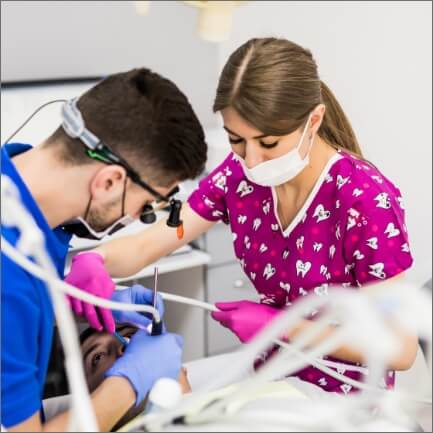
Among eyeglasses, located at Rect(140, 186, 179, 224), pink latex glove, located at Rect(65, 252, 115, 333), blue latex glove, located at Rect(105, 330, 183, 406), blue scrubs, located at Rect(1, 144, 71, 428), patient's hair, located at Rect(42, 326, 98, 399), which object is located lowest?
patient's hair, located at Rect(42, 326, 98, 399)

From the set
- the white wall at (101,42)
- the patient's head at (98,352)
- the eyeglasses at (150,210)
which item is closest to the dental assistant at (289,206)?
the patient's head at (98,352)

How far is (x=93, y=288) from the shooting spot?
3.98 feet

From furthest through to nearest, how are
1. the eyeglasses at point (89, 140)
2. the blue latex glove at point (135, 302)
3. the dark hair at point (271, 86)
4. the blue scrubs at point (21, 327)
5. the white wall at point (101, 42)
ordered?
the white wall at point (101, 42)
the blue latex glove at point (135, 302)
the dark hair at point (271, 86)
the eyeglasses at point (89, 140)
the blue scrubs at point (21, 327)

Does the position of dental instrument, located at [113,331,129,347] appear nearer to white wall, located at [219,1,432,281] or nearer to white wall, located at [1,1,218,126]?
white wall, located at [1,1,218,126]

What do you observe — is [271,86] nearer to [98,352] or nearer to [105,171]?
[105,171]

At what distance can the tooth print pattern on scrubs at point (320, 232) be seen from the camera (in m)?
1.24

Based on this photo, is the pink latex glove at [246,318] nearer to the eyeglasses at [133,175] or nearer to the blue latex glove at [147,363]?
the blue latex glove at [147,363]

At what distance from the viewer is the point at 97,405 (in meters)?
0.97

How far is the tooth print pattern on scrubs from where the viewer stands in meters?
1.24

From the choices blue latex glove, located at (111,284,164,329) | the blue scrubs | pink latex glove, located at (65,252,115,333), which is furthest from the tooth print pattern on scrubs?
the blue scrubs

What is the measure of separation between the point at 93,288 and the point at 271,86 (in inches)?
20.0

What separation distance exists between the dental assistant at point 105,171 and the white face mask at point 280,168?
0.88 ft

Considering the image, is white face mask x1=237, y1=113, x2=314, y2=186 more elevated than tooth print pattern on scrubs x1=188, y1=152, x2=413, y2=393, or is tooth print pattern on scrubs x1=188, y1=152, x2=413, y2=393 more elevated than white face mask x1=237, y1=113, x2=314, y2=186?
white face mask x1=237, y1=113, x2=314, y2=186

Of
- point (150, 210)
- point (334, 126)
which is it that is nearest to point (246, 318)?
point (150, 210)
